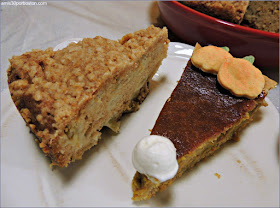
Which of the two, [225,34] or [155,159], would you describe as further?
[225,34]

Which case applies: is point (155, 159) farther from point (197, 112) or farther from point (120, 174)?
point (197, 112)

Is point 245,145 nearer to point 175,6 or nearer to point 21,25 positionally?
point 175,6

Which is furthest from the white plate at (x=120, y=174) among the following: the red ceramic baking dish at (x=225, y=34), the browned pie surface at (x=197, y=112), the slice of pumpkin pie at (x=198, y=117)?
the red ceramic baking dish at (x=225, y=34)

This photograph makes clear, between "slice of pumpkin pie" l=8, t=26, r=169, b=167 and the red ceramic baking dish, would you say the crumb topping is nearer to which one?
"slice of pumpkin pie" l=8, t=26, r=169, b=167

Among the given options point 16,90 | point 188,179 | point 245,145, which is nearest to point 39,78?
point 16,90

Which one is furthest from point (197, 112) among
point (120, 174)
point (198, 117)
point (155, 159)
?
point (120, 174)

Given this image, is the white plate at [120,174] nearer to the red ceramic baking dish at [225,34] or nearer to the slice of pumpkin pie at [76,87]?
the slice of pumpkin pie at [76,87]
